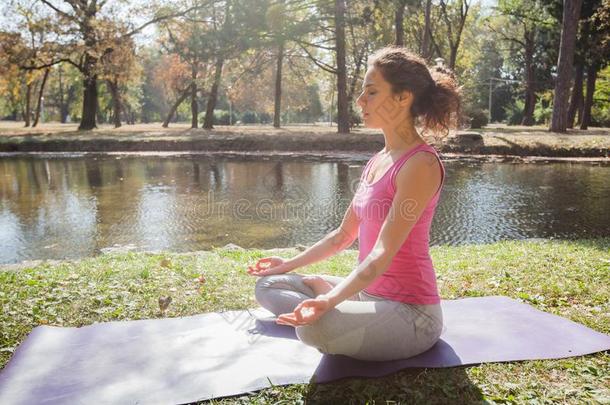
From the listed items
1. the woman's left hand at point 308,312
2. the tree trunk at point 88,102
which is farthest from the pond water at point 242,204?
the tree trunk at point 88,102

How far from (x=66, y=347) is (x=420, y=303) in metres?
2.20

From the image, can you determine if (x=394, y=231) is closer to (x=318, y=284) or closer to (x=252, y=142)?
(x=318, y=284)

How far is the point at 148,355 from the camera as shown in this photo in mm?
3121

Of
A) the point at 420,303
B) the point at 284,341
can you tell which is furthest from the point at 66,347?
the point at 420,303

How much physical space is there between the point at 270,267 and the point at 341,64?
23.5 m

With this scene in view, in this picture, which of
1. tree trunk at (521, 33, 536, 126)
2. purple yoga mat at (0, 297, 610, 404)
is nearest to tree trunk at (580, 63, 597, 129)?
tree trunk at (521, 33, 536, 126)

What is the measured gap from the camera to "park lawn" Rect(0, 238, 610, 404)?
2697 mm

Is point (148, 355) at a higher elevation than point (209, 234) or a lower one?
higher

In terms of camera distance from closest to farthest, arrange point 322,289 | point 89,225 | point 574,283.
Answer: point 322,289, point 574,283, point 89,225

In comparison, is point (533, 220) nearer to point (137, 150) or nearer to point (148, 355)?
point (148, 355)

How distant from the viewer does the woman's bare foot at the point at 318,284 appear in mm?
3107

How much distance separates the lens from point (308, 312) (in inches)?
95.4

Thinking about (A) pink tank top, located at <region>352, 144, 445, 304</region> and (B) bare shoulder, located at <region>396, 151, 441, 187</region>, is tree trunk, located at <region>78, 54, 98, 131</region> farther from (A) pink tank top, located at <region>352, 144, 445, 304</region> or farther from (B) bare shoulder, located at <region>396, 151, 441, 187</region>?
(B) bare shoulder, located at <region>396, 151, 441, 187</region>

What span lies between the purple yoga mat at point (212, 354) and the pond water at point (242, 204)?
4893mm
